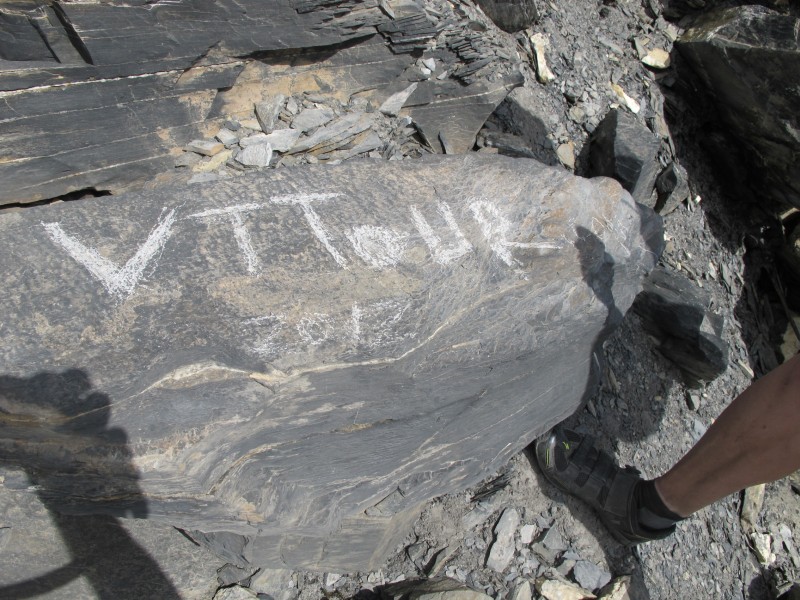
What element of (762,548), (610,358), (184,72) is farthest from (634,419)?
(184,72)

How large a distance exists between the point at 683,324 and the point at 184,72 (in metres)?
2.54

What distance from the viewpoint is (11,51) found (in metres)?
2.36

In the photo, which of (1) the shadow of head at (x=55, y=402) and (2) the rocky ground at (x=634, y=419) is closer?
(1) the shadow of head at (x=55, y=402)

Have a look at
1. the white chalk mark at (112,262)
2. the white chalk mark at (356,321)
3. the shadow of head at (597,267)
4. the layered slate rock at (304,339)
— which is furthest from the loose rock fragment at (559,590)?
the white chalk mark at (112,262)

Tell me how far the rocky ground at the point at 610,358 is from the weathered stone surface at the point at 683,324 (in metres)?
0.07

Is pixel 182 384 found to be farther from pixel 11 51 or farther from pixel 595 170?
pixel 595 170

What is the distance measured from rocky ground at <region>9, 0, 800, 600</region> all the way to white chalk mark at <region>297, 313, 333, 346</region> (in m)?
1.04

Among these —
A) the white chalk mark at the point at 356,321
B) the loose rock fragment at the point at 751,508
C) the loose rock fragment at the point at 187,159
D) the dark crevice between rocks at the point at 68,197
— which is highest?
the dark crevice between rocks at the point at 68,197

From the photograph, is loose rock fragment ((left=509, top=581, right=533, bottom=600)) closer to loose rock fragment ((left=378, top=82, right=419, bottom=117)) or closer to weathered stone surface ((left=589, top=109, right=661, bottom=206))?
weathered stone surface ((left=589, top=109, right=661, bottom=206))

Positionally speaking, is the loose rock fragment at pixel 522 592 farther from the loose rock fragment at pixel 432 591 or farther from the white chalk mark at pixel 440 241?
the white chalk mark at pixel 440 241

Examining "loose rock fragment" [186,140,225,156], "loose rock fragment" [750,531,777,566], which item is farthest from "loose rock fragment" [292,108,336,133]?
"loose rock fragment" [750,531,777,566]

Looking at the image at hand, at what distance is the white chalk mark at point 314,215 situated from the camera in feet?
6.32

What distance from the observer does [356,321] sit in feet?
5.96

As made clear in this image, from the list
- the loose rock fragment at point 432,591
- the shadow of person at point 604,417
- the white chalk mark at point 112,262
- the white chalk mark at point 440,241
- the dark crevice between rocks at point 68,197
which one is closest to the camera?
the white chalk mark at point 112,262
